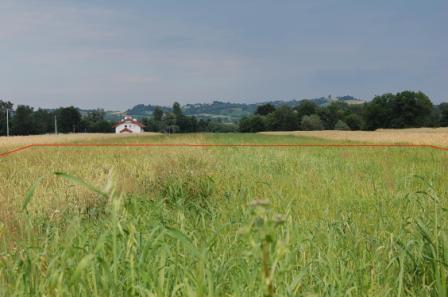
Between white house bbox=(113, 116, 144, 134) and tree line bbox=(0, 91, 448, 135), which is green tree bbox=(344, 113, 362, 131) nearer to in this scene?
tree line bbox=(0, 91, 448, 135)

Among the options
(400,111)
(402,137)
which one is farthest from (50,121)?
(402,137)

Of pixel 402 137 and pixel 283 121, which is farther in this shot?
pixel 283 121

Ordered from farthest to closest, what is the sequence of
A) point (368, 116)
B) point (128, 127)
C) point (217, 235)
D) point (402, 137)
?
point (128, 127) → point (368, 116) → point (402, 137) → point (217, 235)

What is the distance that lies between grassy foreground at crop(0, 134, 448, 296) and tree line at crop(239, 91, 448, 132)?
368 ft

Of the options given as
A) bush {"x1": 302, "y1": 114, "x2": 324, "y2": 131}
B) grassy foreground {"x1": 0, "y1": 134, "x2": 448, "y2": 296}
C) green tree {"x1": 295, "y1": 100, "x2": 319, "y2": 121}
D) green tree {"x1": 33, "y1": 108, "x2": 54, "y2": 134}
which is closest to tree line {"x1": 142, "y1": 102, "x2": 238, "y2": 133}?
green tree {"x1": 295, "y1": 100, "x2": 319, "y2": 121}

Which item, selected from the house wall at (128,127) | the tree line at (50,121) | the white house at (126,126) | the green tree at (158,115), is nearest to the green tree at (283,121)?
the white house at (126,126)

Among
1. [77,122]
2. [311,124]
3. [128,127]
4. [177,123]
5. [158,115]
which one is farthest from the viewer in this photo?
[158,115]

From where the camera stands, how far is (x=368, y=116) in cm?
11650

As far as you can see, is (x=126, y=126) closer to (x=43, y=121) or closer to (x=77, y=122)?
(x=77, y=122)

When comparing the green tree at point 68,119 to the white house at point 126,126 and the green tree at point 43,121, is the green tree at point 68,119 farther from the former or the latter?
the white house at point 126,126

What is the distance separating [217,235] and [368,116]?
4742 inches

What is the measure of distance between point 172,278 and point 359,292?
1.11m

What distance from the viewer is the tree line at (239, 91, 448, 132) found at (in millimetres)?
113125

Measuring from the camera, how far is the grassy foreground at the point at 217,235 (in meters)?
1.70
